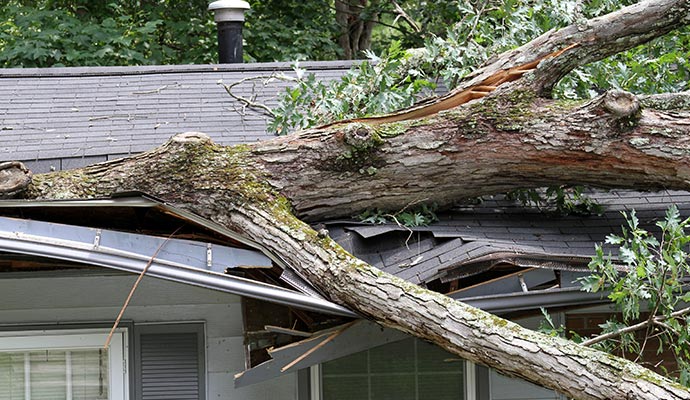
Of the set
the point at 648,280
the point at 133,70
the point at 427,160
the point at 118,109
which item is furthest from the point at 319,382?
the point at 133,70

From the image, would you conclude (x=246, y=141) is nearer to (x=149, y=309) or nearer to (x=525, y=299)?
(x=149, y=309)

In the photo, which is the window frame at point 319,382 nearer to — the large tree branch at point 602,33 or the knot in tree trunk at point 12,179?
the large tree branch at point 602,33

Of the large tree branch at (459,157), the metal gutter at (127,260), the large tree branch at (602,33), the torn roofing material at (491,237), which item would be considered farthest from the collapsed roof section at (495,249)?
the large tree branch at (602,33)

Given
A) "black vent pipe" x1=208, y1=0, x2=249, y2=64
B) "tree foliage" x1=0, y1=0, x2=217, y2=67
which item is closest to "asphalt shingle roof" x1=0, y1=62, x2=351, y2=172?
"black vent pipe" x1=208, y1=0, x2=249, y2=64

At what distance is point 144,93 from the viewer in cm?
793

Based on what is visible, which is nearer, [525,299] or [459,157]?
[525,299]

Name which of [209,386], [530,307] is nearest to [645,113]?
[530,307]

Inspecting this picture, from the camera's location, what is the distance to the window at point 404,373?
6.36 meters

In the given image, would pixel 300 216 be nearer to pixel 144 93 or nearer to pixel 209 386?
pixel 209 386

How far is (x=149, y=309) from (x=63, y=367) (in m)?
0.62

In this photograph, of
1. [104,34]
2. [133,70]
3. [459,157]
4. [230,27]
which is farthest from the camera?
[104,34]

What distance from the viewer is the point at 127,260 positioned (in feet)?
16.2

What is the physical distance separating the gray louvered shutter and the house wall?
0.22ft

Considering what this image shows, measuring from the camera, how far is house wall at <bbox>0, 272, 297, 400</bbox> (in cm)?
607
